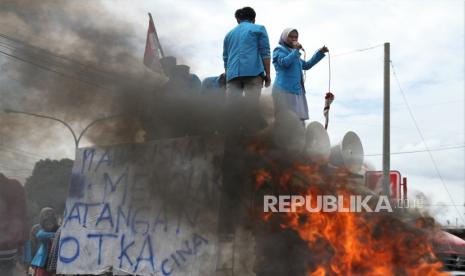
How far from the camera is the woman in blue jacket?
6.91 metres

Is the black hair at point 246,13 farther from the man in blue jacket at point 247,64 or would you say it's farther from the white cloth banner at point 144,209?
the white cloth banner at point 144,209

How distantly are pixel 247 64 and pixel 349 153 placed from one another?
201 cm

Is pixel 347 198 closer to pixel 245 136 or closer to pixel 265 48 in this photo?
pixel 245 136

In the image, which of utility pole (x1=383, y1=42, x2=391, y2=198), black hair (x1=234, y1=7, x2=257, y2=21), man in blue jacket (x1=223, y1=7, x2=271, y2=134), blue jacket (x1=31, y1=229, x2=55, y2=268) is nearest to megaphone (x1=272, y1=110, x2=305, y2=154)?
man in blue jacket (x1=223, y1=7, x2=271, y2=134)

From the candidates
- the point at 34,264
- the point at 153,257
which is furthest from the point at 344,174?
the point at 34,264

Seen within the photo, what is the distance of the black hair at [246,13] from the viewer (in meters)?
6.87

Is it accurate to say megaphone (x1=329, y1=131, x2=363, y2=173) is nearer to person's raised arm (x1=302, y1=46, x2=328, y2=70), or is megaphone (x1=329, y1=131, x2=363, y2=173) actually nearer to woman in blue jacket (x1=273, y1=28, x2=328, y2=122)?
woman in blue jacket (x1=273, y1=28, x2=328, y2=122)

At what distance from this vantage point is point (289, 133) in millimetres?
6566

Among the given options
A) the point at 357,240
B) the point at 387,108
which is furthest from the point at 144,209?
the point at 387,108

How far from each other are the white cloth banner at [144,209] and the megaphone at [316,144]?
1.16 metres

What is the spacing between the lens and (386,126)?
14008mm

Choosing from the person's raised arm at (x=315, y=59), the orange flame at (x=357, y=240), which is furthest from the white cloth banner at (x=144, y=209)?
the person's raised arm at (x=315, y=59)

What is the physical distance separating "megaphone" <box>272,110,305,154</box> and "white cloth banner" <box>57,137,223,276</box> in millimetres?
762

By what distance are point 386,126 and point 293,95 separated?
778cm
